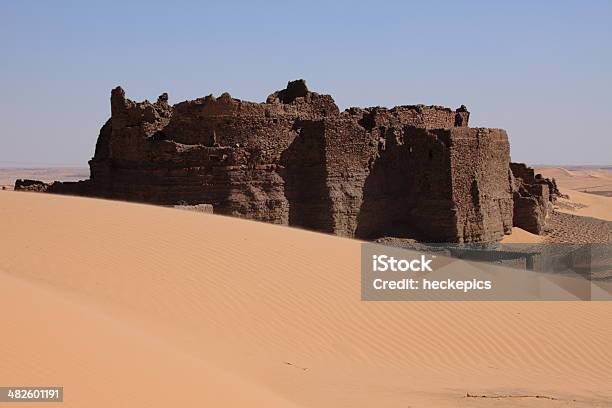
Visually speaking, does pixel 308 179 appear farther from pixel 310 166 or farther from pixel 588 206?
pixel 588 206

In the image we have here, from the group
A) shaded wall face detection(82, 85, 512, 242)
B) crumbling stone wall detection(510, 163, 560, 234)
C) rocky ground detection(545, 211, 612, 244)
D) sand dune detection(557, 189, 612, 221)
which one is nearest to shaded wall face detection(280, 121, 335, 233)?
shaded wall face detection(82, 85, 512, 242)

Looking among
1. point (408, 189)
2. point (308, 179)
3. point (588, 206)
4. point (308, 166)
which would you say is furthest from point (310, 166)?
point (588, 206)

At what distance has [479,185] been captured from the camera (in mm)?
24375

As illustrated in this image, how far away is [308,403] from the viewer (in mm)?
7152

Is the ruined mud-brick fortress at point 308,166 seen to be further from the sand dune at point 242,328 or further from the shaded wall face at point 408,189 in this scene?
the sand dune at point 242,328

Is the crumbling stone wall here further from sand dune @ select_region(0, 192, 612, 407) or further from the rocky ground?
sand dune @ select_region(0, 192, 612, 407)

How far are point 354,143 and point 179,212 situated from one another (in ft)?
30.2

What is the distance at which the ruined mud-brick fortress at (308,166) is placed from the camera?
68.2ft

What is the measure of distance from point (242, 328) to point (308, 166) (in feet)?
43.5

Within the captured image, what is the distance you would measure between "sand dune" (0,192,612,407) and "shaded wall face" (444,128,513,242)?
10181 mm

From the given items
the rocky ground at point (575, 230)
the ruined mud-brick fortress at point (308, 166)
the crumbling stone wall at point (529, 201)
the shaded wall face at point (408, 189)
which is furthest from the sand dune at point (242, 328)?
the rocky ground at point (575, 230)

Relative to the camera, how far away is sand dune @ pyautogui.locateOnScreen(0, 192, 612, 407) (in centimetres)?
649

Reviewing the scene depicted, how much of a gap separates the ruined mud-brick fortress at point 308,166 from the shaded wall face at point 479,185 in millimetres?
34

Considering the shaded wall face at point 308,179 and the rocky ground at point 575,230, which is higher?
the shaded wall face at point 308,179
